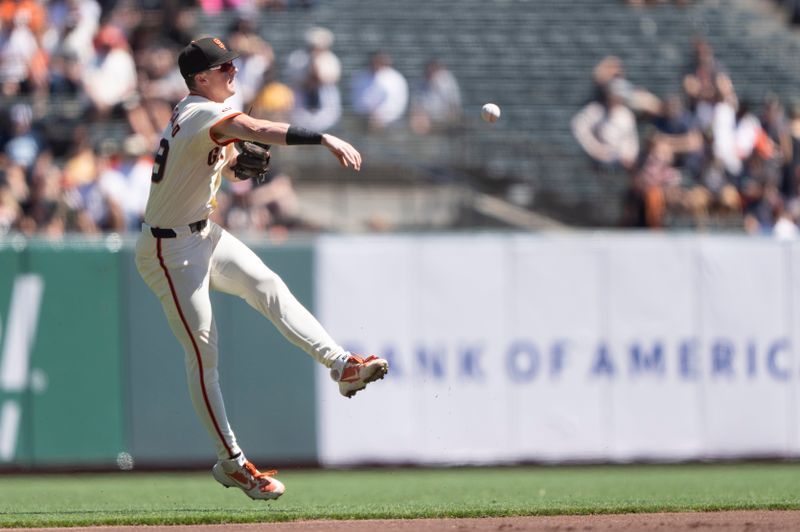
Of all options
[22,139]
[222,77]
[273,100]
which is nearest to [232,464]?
[222,77]

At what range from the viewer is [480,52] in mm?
15930

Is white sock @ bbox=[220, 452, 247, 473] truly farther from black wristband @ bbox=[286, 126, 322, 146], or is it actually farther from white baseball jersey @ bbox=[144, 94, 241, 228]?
black wristband @ bbox=[286, 126, 322, 146]

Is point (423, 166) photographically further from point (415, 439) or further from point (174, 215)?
point (174, 215)

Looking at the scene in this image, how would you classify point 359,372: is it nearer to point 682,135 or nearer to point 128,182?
point 128,182

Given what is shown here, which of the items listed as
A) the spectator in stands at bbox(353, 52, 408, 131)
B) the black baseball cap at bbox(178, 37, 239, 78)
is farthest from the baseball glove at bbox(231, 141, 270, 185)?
the spectator in stands at bbox(353, 52, 408, 131)

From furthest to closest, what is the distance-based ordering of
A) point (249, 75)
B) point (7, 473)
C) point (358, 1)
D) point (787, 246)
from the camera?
point (358, 1) < point (249, 75) < point (787, 246) < point (7, 473)

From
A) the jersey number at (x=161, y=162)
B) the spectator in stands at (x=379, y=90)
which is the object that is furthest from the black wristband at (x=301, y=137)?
the spectator in stands at (x=379, y=90)

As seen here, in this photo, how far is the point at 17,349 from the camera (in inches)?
424

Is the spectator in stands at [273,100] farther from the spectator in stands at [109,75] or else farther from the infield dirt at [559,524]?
the infield dirt at [559,524]

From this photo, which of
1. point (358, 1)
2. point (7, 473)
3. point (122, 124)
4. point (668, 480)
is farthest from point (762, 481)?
point (358, 1)

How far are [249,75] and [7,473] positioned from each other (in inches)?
191

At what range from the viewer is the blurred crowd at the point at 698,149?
13055mm

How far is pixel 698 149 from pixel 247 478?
8.52 metres

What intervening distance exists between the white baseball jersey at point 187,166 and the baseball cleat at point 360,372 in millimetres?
1039
